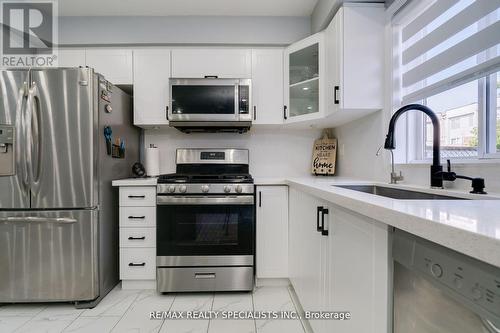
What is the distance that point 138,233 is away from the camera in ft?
6.64

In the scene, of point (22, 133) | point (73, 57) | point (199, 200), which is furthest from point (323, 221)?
point (73, 57)

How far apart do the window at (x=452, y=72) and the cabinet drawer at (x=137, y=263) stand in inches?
82.5

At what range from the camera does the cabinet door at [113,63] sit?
2.32m

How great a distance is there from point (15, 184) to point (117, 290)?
111 cm

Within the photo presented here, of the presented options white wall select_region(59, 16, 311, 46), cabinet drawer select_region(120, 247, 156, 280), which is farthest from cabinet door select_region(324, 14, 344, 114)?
cabinet drawer select_region(120, 247, 156, 280)

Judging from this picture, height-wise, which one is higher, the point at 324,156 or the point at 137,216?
the point at 324,156

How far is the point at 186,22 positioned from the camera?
2.46m

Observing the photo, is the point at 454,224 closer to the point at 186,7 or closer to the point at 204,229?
Answer: the point at 204,229

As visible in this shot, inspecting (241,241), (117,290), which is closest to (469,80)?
(241,241)

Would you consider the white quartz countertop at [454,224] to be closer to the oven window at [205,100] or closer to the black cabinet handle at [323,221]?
the black cabinet handle at [323,221]

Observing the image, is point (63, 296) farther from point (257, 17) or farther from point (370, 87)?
point (257, 17)

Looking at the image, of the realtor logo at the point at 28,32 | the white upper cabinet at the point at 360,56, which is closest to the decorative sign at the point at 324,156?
the white upper cabinet at the point at 360,56

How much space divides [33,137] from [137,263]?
120 cm

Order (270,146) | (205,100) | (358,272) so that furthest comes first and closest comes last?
(270,146) → (205,100) → (358,272)
